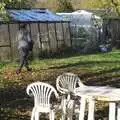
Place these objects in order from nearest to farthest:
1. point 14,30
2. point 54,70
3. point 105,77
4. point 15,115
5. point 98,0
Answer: point 15,115
point 105,77
point 54,70
point 14,30
point 98,0

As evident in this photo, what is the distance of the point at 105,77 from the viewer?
19000 mm

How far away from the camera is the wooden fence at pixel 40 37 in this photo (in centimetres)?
2724

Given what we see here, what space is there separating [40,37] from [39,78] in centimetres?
1195

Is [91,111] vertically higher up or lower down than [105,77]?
higher up

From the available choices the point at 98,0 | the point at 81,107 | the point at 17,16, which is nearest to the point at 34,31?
the point at 17,16

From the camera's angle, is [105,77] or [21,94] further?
[105,77]

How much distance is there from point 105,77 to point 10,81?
3.54 meters

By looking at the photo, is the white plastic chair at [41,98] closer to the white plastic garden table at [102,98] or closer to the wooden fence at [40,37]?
the white plastic garden table at [102,98]

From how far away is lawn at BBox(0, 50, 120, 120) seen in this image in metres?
12.4

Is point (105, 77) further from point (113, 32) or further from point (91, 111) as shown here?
point (113, 32)

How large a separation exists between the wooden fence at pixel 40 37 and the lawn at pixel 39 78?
288cm

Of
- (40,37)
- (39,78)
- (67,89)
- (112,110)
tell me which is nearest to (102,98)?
(112,110)

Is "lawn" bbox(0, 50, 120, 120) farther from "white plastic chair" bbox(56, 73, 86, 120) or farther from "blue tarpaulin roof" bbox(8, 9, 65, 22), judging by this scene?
"blue tarpaulin roof" bbox(8, 9, 65, 22)

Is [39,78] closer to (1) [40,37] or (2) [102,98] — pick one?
(2) [102,98]
